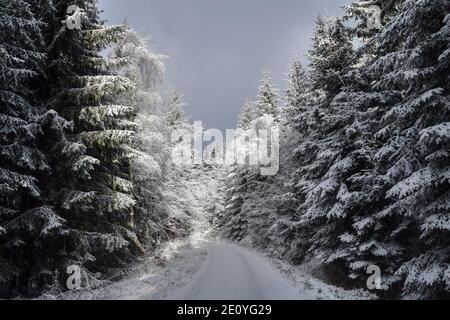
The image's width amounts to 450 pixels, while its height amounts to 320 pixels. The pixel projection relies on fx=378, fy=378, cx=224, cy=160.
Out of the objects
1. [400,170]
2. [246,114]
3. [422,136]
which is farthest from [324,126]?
[246,114]

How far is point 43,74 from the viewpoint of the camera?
1560 centimetres

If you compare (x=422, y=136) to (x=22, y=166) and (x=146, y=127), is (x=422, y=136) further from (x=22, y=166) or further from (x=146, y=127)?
(x=146, y=127)

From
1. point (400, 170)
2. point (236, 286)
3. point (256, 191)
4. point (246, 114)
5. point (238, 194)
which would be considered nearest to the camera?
point (400, 170)

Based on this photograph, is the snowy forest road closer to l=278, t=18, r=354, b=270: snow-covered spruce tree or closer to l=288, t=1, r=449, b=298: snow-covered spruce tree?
l=288, t=1, r=449, b=298: snow-covered spruce tree

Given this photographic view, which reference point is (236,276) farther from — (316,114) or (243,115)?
(243,115)

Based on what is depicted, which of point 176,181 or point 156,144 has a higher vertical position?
point 156,144

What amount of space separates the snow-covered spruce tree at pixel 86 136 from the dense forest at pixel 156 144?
0.06m

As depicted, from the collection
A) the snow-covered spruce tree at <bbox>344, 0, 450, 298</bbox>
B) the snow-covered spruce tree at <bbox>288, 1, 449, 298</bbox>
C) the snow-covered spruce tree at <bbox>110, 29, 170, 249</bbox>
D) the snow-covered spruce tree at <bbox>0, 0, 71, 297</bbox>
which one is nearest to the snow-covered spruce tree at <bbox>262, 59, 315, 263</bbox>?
the snow-covered spruce tree at <bbox>288, 1, 449, 298</bbox>

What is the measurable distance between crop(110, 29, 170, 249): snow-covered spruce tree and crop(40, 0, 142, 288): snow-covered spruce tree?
369 cm

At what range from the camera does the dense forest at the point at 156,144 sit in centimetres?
1193

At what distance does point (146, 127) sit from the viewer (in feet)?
76.1

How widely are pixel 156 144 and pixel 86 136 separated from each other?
8.46 meters
